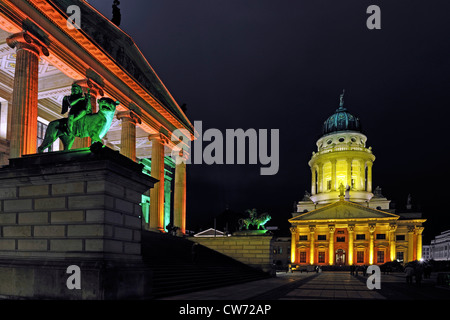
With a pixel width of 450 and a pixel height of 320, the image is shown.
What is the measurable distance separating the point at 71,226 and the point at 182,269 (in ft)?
33.6

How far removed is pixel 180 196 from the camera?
135 ft

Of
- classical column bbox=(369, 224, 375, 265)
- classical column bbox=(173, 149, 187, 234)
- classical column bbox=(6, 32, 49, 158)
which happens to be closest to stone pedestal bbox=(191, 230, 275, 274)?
classical column bbox=(173, 149, 187, 234)

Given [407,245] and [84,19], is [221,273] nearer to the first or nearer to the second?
[84,19]

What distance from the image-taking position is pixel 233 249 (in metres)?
34.6

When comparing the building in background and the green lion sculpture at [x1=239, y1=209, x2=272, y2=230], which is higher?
the green lion sculpture at [x1=239, y1=209, x2=272, y2=230]

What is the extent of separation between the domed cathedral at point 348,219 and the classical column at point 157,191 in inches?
2469

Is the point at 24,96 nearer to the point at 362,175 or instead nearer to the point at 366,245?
the point at 366,245

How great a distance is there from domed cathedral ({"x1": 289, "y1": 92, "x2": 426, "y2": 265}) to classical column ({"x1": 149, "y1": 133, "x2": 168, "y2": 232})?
62.7 metres

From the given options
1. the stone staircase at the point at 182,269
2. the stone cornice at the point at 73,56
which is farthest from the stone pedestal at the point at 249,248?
the stone cornice at the point at 73,56

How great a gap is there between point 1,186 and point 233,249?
24781mm

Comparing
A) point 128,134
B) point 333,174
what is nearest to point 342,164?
point 333,174

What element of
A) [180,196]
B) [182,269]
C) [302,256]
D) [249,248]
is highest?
[180,196]

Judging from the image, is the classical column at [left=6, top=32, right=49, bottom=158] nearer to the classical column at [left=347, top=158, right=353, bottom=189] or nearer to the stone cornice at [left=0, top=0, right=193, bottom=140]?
the stone cornice at [left=0, top=0, right=193, bottom=140]

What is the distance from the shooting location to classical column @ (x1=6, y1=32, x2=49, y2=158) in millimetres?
19016
